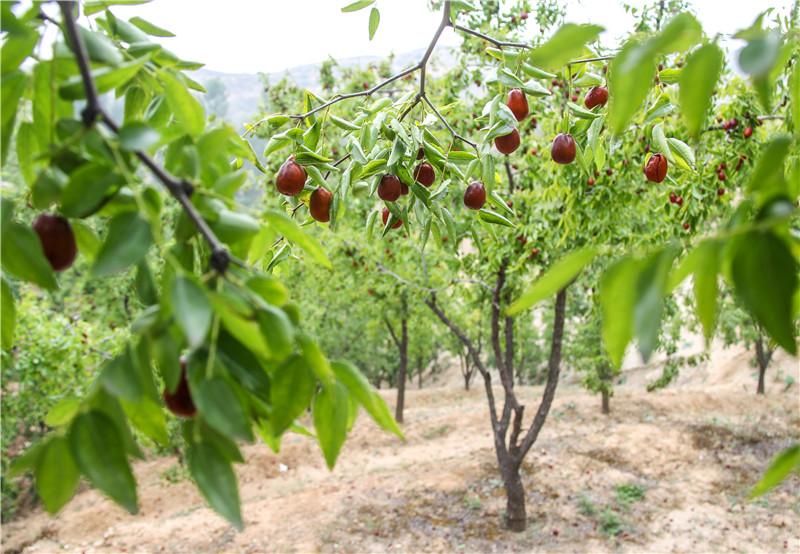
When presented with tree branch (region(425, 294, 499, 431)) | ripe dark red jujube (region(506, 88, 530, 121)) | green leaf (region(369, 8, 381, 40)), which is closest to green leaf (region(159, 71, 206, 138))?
green leaf (region(369, 8, 381, 40))

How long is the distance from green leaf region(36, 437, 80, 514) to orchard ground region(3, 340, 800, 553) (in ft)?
16.3

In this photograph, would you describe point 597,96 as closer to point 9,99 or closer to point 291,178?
point 291,178

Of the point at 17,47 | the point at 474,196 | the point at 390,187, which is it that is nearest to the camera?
the point at 17,47

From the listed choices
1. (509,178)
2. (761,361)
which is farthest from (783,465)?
(761,361)

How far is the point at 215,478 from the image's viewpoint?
1.76 ft

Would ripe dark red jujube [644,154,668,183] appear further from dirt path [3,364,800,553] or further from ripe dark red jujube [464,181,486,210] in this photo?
dirt path [3,364,800,553]

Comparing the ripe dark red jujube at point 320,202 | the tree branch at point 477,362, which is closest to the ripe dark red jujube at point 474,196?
the ripe dark red jujube at point 320,202

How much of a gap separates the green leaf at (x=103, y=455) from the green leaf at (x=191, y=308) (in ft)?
0.49

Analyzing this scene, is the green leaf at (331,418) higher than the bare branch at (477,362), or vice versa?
the green leaf at (331,418)

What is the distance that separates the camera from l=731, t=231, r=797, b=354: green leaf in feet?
1.46

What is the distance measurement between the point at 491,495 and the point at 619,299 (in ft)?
24.2

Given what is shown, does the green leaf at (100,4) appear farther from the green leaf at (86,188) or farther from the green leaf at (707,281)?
the green leaf at (707,281)

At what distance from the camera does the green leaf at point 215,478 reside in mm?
518

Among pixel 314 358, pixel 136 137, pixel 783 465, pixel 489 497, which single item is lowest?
pixel 489 497
